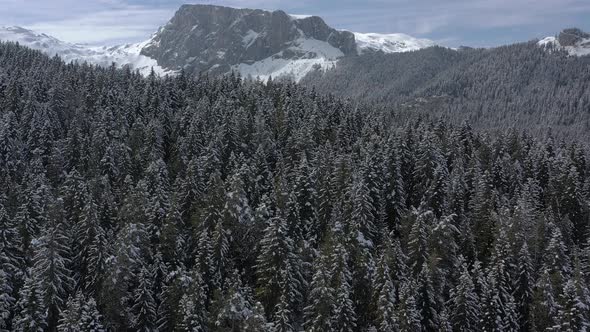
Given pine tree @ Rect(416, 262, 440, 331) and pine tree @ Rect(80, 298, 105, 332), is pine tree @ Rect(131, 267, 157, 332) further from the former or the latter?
pine tree @ Rect(416, 262, 440, 331)

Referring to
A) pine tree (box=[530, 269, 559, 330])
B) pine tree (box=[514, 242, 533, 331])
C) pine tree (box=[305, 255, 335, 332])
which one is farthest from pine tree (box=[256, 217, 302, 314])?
pine tree (box=[514, 242, 533, 331])

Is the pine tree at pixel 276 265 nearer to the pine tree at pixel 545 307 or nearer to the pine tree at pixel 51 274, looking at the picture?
the pine tree at pixel 51 274

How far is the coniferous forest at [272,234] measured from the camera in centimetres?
4056

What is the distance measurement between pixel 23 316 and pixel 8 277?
4.96 m

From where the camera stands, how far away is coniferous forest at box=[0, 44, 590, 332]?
40.6 metres

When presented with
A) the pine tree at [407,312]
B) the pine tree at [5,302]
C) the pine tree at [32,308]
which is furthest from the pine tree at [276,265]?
the pine tree at [5,302]

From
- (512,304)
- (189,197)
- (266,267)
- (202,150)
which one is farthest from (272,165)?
(512,304)

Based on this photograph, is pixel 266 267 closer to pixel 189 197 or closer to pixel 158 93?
pixel 189 197

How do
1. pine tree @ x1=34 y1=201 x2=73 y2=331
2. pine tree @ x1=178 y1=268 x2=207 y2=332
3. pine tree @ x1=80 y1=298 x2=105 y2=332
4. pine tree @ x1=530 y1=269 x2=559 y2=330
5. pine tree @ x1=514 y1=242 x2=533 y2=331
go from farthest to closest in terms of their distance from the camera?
1. pine tree @ x1=514 y1=242 x2=533 y2=331
2. pine tree @ x1=530 y1=269 x2=559 y2=330
3. pine tree @ x1=34 y1=201 x2=73 y2=331
4. pine tree @ x1=178 y1=268 x2=207 y2=332
5. pine tree @ x1=80 y1=298 x2=105 y2=332

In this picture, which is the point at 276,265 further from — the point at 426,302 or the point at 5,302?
the point at 5,302

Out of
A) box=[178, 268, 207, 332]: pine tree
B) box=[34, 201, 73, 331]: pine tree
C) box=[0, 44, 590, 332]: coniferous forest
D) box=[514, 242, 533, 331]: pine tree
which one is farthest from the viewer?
box=[514, 242, 533, 331]: pine tree

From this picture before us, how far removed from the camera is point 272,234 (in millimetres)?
45969

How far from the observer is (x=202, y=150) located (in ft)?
249

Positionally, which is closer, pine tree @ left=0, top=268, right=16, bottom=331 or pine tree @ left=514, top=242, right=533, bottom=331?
pine tree @ left=0, top=268, right=16, bottom=331
